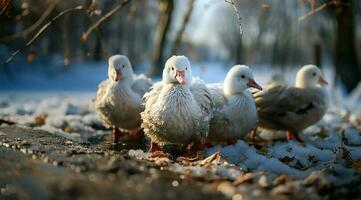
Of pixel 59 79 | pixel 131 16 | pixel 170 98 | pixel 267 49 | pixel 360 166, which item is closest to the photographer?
pixel 360 166

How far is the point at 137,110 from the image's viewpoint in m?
6.57

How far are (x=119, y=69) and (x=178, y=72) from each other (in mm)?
1504

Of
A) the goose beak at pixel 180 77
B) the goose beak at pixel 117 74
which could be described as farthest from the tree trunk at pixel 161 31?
the goose beak at pixel 180 77

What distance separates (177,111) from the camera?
532 centimetres

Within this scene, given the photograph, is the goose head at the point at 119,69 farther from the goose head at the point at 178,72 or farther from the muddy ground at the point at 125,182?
the muddy ground at the point at 125,182

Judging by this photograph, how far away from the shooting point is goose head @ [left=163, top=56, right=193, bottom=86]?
546cm

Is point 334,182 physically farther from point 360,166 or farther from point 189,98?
point 189,98

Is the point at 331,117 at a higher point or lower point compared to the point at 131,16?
lower

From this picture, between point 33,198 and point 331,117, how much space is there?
301 inches

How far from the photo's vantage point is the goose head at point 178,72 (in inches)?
215

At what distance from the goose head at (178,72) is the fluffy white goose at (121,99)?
3.29ft

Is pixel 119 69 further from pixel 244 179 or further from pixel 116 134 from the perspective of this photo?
pixel 244 179

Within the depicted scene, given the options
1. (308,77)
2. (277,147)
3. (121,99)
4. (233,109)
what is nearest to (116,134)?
(121,99)

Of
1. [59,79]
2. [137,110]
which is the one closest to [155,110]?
[137,110]
